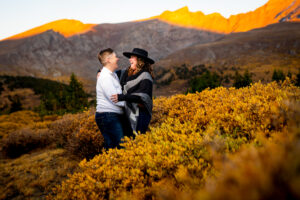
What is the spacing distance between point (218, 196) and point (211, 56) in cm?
7797

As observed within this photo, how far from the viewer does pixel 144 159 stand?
2199 mm

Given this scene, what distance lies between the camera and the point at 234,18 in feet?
449

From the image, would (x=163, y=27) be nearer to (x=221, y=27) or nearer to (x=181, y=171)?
(x=221, y=27)

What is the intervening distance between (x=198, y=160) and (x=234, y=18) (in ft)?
541

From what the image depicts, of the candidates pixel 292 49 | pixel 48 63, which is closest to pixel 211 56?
pixel 292 49

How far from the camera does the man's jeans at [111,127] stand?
129 inches

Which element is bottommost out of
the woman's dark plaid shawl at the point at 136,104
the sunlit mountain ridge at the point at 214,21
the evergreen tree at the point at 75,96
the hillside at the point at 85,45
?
the evergreen tree at the point at 75,96

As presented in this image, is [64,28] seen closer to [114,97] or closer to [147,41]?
[147,41]

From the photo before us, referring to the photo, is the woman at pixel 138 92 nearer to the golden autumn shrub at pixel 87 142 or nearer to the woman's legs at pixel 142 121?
the woman's legs at pixel 142 121

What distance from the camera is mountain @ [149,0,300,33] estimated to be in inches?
4751

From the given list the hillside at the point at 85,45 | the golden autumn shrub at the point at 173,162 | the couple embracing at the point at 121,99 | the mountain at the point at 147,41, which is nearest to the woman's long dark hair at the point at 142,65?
the couple embracing at the point at 121,99

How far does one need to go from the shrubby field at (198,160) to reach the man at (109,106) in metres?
0.48

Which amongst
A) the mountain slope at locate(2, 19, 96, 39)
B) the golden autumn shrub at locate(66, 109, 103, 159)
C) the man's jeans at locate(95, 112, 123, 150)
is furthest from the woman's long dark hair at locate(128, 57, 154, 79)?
the mountain slope at locate(2, 19, 96, 39)

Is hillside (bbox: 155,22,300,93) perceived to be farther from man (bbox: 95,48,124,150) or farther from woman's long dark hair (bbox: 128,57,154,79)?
man (bbox: 95,48,124,150)
